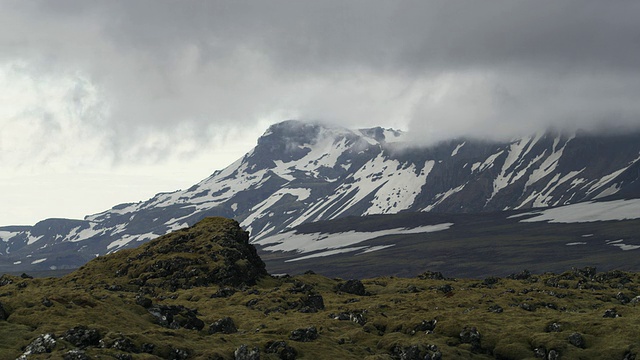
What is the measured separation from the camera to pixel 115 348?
199 feet

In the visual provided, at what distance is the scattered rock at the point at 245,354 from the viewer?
215ft

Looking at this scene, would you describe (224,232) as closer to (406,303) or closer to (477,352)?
(406,303)

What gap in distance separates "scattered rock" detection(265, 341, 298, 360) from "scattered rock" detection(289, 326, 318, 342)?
208 inches

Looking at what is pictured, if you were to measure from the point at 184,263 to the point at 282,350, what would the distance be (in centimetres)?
7487

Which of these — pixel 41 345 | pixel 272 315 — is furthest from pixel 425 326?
pixel 41 345

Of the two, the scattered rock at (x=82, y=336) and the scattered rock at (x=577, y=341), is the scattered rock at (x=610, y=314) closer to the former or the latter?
the scattered rock at (x=577, y=341)

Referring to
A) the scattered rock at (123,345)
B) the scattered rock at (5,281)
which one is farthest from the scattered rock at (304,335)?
the scattered rock at (5,281)

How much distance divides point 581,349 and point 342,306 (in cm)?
4668

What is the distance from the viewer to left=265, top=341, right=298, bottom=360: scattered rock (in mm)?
70062

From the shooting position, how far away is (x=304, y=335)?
7750 cm

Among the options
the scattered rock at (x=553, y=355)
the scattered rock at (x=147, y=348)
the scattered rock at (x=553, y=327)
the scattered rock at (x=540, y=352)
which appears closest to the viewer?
the scattered rock at (x=147, y=348)

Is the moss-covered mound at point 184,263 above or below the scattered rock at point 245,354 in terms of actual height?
above

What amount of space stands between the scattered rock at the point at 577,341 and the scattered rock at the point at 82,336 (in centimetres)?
4982

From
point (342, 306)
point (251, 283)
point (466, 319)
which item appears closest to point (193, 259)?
point (251, 283)
